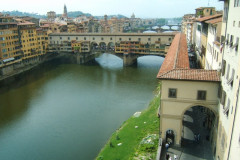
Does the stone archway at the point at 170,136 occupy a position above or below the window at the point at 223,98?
below

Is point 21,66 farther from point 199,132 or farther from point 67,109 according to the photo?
point 199,132

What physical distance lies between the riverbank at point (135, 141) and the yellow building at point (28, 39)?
37.1 meters

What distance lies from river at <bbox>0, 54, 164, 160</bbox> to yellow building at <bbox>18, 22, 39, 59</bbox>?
5727 mm

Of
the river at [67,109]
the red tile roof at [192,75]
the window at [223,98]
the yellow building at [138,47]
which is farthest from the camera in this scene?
the yellow building at [138,47]

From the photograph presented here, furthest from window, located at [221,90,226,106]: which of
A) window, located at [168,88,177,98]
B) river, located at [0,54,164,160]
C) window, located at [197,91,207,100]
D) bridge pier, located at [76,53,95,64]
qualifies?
bridge pier, located at [76,53,95,64]

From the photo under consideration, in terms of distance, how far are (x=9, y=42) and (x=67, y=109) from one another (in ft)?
87.6

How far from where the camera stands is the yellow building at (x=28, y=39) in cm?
5181

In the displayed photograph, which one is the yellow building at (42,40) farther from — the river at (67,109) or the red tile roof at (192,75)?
the red tile roof at (192,75)

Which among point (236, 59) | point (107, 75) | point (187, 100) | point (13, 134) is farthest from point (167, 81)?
point (107, 75)

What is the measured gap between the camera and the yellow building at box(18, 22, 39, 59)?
5181 cm

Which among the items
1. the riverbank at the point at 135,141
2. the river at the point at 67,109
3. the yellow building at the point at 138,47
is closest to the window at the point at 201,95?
the riverbank at the point at 135,141

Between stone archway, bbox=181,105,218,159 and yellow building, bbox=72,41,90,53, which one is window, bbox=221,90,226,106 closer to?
stone archway, bbox=181,105,218,159

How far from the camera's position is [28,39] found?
53.9 meters

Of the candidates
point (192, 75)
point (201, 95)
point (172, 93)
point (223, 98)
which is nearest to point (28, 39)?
point (172, 93)
